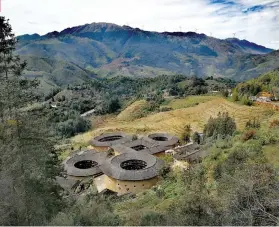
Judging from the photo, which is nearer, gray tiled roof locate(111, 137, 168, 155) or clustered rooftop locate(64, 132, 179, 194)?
clustered rooftop locate(64, 132, 179, 194)

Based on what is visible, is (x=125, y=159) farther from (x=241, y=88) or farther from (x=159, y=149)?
(x=241, y=88)

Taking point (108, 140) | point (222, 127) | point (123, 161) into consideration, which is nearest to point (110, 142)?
point (108, 140)

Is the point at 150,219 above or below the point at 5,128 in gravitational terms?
below

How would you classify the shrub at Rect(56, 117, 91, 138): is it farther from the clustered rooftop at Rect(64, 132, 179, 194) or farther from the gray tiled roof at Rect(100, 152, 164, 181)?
the gray tiled roof at Rect(100, 152, 164, 181)

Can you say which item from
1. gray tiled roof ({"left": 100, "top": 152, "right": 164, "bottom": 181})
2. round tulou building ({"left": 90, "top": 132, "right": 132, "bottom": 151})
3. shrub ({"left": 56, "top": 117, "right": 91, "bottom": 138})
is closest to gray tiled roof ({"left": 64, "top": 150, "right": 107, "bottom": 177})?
gray tiled roof ({"left": 100, "top": 152, "right": 164, "bottom": 181})

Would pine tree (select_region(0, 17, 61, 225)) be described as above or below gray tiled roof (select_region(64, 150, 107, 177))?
above

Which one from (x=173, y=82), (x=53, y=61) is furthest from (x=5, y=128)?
(x=53, y=61)

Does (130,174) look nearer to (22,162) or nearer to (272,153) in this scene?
(272,153)
